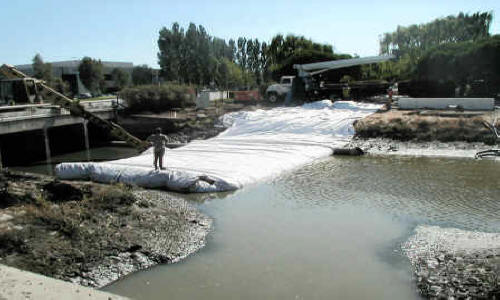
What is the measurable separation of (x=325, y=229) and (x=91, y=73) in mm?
69282

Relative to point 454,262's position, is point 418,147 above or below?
above

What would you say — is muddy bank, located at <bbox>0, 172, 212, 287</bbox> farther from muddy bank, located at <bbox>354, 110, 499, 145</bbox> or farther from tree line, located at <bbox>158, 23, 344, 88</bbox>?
tree line, located at <bbox>158, 23, 344, 88</bbox>

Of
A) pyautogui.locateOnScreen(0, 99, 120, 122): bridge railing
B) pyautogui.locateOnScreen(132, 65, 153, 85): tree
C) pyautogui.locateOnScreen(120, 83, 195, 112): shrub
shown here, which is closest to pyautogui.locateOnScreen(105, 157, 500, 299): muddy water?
pyautogui.locateOnScreen(0, 99, 120, 122): bridge railing

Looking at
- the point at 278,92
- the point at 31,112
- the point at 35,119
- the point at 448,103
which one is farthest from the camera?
→ the point at 278,92

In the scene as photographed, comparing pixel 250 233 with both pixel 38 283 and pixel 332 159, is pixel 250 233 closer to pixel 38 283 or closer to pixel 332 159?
pixel 38 283

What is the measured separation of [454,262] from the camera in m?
8.65

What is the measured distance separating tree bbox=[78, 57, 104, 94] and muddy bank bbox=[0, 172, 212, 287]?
63.9 meters

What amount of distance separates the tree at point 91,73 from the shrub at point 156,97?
41282mm

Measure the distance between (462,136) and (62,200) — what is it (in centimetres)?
1887

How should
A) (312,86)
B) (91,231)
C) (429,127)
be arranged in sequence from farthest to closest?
1. (312,86)
2. (429,127)
3. (91,231)

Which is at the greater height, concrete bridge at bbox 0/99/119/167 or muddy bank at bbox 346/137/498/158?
concrete bridge at bbox 0/99/119/167

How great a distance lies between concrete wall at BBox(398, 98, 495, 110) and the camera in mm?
26641

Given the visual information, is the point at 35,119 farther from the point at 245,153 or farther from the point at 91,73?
the point at 91,73

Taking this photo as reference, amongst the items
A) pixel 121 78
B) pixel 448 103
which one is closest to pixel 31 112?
pixel 448 103
